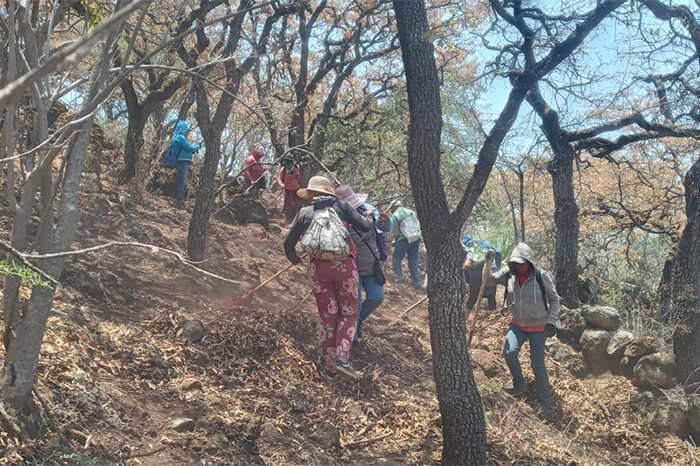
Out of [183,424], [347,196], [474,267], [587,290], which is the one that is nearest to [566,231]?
[587,290]

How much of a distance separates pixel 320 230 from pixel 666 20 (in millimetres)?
6152

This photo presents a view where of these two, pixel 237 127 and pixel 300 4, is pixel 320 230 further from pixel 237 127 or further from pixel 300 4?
pixel 237 127

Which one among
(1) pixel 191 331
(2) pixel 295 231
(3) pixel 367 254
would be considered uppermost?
(2) pixel 295 231

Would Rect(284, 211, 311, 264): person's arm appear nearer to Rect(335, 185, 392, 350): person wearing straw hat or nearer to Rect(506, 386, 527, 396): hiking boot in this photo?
Rect(335, 185, 392, 350): person wearing straw hat

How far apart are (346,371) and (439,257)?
159 cm

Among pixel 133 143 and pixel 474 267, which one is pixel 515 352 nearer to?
pixel 474 267

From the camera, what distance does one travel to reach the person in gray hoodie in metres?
5.98

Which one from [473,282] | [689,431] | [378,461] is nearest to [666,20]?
[473,282]

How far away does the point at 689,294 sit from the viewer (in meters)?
6.64

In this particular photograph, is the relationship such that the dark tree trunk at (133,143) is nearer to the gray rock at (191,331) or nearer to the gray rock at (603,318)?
the gray rock at (191,331)

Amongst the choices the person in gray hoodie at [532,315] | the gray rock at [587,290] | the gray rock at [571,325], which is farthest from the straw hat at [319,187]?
the gray rock at [587,290]

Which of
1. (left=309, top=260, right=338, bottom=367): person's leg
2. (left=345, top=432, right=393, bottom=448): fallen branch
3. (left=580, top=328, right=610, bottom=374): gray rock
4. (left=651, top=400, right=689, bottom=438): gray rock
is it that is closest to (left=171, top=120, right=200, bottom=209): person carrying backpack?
(left=309, top=260, right=338, bottom=367): person's leg

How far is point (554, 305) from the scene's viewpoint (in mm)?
5992

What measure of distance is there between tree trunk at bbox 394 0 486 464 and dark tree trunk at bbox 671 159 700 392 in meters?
3.53
